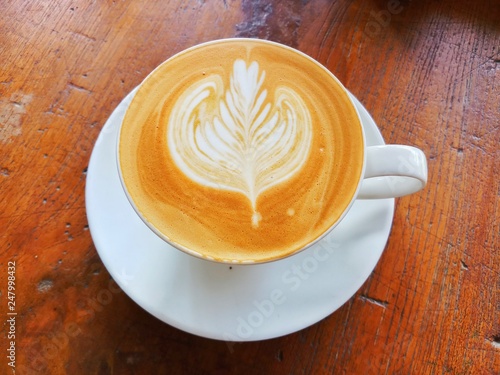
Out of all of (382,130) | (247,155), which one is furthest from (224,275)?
(382,130)

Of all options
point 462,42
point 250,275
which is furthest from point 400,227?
point 462,42

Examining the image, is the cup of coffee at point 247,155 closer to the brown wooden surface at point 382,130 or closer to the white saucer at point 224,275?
the white saucer at point 224,275

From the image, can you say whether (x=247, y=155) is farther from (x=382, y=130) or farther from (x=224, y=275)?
(x=382, y=130)

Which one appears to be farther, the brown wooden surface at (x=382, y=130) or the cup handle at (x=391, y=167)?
the brown wooden surface at (x=382, y=130)

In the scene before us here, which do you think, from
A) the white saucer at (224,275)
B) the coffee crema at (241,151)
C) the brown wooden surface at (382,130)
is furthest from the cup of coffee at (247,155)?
the brown wooden surface at (382,130)

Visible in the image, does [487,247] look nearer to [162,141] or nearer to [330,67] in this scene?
[330,67]

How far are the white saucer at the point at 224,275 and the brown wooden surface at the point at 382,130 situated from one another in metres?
0.09

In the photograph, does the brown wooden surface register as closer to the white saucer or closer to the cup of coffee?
the white saucer

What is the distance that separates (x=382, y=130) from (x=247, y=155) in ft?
1.10

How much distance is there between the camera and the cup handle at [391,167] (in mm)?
571

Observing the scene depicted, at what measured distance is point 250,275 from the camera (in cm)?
64

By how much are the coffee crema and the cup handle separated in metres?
0.03

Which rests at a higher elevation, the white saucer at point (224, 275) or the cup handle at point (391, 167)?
the cup handle at point (391, 167)

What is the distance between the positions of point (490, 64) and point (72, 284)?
874 millimetres
